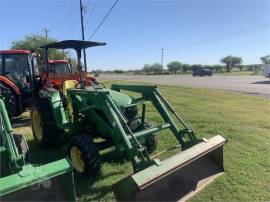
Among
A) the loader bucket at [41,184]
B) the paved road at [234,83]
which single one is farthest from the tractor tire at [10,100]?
the paved road at [234,83]

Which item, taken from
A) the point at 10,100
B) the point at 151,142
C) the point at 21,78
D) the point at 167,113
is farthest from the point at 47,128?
the point at 21,78

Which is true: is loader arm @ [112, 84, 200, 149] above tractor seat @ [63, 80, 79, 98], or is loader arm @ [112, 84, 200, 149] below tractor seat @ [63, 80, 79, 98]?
below

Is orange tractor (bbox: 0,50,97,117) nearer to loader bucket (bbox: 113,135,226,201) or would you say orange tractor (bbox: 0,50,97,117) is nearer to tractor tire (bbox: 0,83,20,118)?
tractor tire (bbox: 0,83,20,118)

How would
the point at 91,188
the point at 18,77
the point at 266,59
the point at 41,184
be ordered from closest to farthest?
1. the point at 41,184
2. the point at 91,188
3. the point at 18,77
4. the point at 266,59

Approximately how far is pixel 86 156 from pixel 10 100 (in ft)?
16.6

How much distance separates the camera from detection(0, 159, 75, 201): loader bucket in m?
2.74

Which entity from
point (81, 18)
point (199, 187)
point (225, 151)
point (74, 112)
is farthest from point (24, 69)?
point (81, 18)

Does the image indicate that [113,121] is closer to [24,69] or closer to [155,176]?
[155,176]

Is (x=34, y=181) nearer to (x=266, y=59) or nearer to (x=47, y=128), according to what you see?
(x=47, y=128)

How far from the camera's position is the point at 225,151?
5504 millimetres

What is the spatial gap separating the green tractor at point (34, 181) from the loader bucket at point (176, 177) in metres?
0.54

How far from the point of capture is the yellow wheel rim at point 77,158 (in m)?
4.47

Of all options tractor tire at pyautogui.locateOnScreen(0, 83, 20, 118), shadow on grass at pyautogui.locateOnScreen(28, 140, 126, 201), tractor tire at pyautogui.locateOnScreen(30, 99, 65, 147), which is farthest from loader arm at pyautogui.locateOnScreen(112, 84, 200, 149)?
tractor tire at pyautogui.locateOnScreen(0, 83, 20, 118)

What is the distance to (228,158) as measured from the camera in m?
A: 5.14
